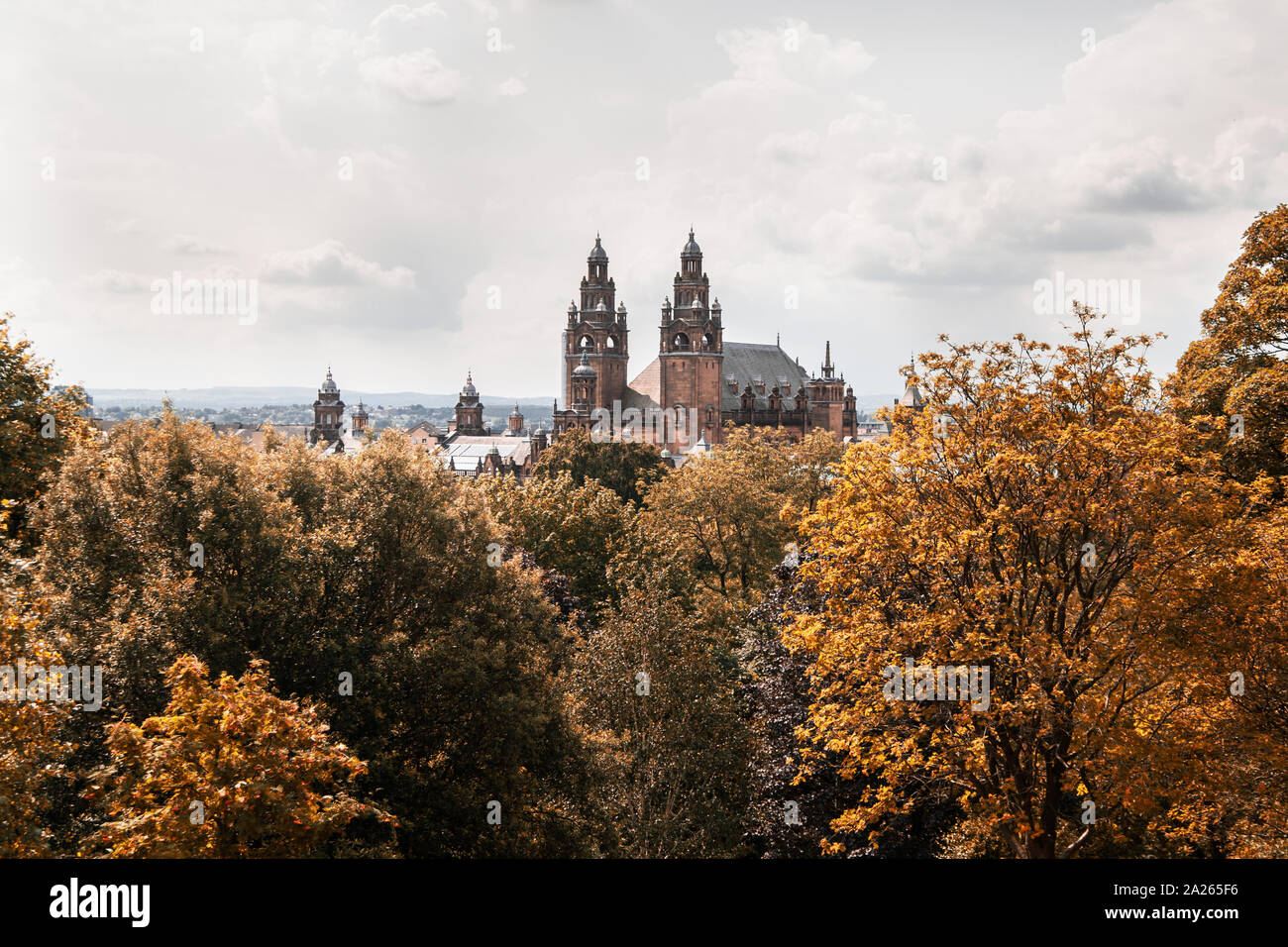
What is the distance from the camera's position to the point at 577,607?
37906 millimetres

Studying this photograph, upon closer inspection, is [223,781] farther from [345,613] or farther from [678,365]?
[678,365]

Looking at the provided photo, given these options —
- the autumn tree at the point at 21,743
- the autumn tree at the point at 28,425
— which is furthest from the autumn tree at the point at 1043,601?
the autumn tree at the point at 28,425

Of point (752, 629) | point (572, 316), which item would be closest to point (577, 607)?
point (752, 629)

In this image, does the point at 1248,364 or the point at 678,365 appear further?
the point at 678,365

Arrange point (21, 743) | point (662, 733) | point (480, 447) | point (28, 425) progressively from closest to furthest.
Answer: point (21, 743) → point (662, 733) → point (28, 425) → point (480, 447)

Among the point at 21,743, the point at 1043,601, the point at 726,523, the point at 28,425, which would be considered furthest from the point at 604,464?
the point at 21,743

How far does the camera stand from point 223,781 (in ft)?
43.3

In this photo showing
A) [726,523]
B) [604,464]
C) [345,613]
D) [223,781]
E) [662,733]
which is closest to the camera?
[223,781]

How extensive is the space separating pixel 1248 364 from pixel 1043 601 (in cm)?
1037

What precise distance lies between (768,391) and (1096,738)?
101975mm

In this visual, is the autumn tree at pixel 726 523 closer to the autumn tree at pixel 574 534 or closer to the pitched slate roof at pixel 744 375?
the autumn tree at pixel 574 534

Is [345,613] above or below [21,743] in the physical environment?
above

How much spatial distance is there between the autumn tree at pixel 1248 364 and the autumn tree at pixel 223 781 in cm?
1827

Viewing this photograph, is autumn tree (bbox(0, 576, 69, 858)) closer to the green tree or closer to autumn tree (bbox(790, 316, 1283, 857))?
autumn tree (bbox(790, 316, 1283, 857))
